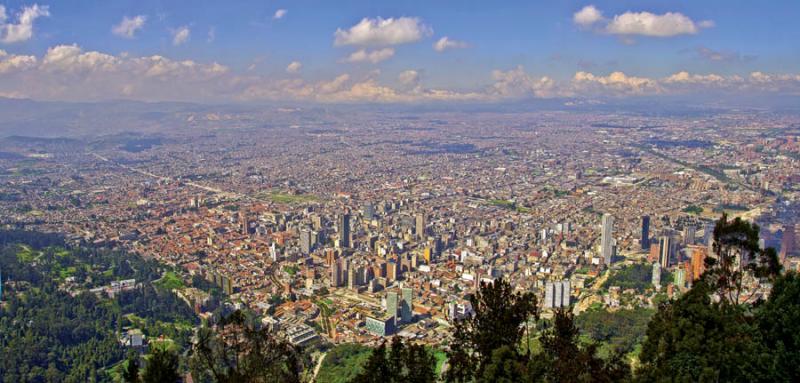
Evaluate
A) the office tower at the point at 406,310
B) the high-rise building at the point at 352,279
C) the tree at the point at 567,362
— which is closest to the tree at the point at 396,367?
the tree at the point at 567,362

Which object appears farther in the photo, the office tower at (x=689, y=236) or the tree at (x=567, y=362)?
A: the office tower at (x=689, y=236)

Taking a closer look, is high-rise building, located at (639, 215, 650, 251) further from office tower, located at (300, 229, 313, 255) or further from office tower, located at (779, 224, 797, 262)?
office tower, located at (300, 229, 313, 255)

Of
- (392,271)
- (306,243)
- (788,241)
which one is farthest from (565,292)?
(306,243)

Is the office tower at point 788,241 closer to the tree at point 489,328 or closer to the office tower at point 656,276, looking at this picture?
the office tower at point 656,276

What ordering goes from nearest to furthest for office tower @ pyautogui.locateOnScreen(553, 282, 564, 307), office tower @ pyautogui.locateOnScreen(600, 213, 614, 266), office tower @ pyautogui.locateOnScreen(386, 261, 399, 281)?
office tower @ pyautogui.locateOnScreen(553, 282, 564, 307)
office tower @ pyautogui.locateOnScreen(386, 261, 399, 281)
office tower @ pyautogui.locateOnScreen(600, 213, 614, 266)

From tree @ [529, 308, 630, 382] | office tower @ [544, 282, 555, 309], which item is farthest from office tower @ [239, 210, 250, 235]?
tree @ [529, 308, 630, 382]

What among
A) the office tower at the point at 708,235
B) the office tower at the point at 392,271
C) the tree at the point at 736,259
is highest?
the tree at the point at 736,259
